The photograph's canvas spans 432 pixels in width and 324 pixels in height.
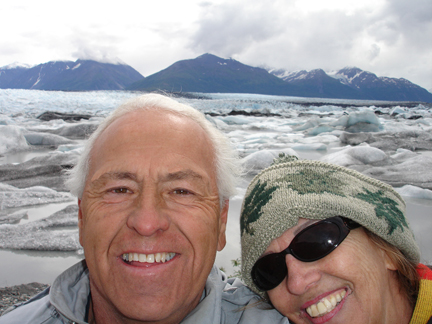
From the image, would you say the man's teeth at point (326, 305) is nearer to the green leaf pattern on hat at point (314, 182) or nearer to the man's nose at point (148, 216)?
the green leaf pattern on hat at point (314, 182)

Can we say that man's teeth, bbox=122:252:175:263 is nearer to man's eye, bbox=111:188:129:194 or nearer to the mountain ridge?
man's eye, bbox=111:188:129:194

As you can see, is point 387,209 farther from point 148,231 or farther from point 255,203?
point 148,231

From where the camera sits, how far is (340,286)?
3.70 ft

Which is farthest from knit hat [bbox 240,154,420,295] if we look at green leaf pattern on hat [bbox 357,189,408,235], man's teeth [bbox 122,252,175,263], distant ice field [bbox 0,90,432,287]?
distant ice field [bbox 0,90,432,287]

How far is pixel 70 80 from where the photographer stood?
486ft

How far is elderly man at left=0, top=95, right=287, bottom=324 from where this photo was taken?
1.08 meters

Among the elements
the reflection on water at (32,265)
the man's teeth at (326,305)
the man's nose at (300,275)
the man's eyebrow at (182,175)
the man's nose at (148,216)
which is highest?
the man's eyebrow at (182,175)

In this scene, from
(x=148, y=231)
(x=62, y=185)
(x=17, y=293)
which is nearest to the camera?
(x=148, y=231)

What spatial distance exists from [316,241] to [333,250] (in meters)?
0.08

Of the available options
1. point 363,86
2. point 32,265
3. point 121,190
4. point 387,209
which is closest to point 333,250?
point 387,209

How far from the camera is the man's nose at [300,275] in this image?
3.80 feet

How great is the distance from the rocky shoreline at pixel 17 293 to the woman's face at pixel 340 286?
162 centimetres

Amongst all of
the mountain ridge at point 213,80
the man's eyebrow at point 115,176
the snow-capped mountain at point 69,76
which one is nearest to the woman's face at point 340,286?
the man's eyebrow at point 115,176

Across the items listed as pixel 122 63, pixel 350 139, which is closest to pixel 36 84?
pixel 122 63
